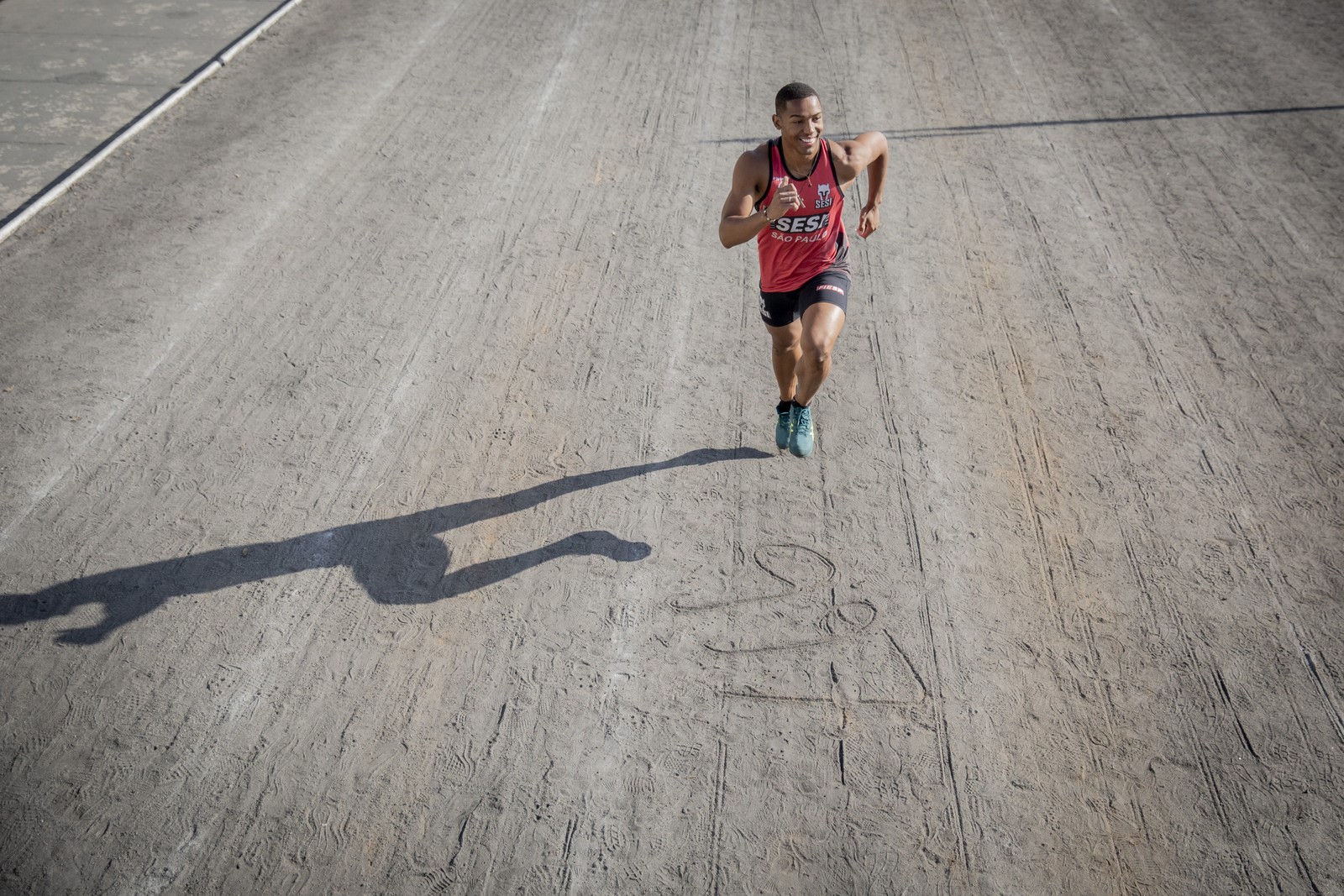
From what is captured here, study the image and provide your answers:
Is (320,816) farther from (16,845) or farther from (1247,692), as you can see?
(1247,692)

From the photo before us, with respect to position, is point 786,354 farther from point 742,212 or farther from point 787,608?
point 787,608

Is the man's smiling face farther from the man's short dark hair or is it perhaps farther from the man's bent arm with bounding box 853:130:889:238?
the man's bent arm with bounding box 853:130:889:238

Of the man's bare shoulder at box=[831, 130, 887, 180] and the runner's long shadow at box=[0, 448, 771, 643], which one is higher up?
the man's bare shoulder at box=[831, 130, 887, 180]

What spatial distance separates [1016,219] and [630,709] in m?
5.83

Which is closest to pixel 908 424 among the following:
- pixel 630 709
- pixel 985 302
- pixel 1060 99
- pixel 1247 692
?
pixel 985 302

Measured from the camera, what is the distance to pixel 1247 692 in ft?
13.5

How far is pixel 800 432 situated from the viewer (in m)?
5.32

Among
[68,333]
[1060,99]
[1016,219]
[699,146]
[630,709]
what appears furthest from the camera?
[1060,99]

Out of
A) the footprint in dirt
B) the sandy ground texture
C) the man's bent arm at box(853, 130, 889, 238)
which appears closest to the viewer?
the sandy ground texture

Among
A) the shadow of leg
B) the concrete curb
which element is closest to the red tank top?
the shadow of leg

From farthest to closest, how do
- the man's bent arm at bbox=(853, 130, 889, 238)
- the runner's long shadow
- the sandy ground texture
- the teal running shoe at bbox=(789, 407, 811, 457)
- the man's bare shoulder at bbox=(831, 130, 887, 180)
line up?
the teal running shoe at bbox=(789, 407, 811, 457), the man's bent arm at bbox=(853, 130, 889, 238), the man's bare shoulder at bbox=(831, 130, 887, 180), the runner's long shadow, the sandy ground texture

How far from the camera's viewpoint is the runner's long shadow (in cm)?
462

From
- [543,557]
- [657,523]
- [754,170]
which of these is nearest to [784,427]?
[657,523]

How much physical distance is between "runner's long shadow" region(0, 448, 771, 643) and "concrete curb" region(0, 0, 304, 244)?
14.8ft
